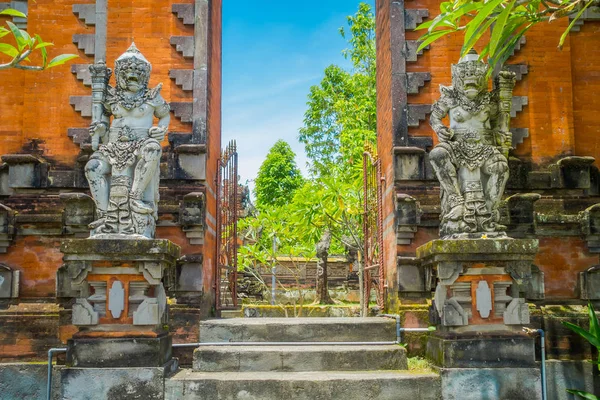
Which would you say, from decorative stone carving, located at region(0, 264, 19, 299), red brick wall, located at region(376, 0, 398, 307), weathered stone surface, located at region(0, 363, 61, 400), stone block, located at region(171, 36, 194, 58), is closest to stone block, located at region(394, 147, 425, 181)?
red brick wall, located at region(376, 0, 398, 307)

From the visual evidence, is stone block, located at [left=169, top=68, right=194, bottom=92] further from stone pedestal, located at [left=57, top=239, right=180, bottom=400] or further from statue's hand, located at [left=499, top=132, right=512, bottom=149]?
statue's hand, located at [left=499, top=132, right=512, bottom=149]

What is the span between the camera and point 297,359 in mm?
6141

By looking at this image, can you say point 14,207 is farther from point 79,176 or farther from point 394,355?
point 394,355

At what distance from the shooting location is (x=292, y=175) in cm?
3039

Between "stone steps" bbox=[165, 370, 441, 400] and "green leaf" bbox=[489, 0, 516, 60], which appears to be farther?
"stone steps" bbox=[165, 370, 441, 400]

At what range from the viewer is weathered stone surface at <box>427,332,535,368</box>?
565cm

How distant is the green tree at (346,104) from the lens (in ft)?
67.6

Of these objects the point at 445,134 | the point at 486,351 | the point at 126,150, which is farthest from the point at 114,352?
the point at 445,134

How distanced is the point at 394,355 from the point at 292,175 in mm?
24343

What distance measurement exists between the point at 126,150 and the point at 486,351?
3.80 metres

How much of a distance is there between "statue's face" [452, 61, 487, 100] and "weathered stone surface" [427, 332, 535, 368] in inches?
90.0

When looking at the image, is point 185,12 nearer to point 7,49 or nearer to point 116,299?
point 7,49

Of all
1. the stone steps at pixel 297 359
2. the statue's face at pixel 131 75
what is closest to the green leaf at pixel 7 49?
the statue's face at pixel 131 75

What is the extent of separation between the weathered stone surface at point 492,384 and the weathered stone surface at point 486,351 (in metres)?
0.06
